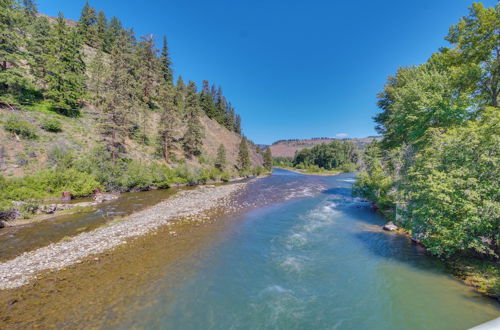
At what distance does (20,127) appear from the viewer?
2361 cm

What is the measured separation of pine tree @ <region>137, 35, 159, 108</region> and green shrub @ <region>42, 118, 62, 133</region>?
25.2 m

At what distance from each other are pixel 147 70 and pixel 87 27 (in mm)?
29841

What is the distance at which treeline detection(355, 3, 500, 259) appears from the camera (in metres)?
8.09

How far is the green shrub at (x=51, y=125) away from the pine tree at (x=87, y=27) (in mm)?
49732

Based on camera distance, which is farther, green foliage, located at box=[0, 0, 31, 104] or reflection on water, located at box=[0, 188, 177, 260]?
green foliage, located at box=[0, 0, 31, 104]

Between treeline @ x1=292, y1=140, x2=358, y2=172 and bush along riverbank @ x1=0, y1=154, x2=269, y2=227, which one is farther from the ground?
treeline @ x1=292, y1=140, x2=358, y2=172

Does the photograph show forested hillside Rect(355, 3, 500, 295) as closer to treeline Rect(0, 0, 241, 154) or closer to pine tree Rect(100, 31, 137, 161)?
pine tree Rect(100, 31, 137, 161)

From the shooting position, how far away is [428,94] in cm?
1415

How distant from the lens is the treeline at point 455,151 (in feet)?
26.6

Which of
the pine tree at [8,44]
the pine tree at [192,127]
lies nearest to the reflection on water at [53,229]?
the pine tree at [8,44]

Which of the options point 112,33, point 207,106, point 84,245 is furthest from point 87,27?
point 84,245

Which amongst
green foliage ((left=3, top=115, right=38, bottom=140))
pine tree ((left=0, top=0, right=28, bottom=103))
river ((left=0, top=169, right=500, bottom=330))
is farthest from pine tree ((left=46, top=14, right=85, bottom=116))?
river ((left=0, top=169, right=500, bottom=330))

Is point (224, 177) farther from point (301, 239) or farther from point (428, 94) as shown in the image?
point (428, 94)

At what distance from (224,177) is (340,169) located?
71329 mm
